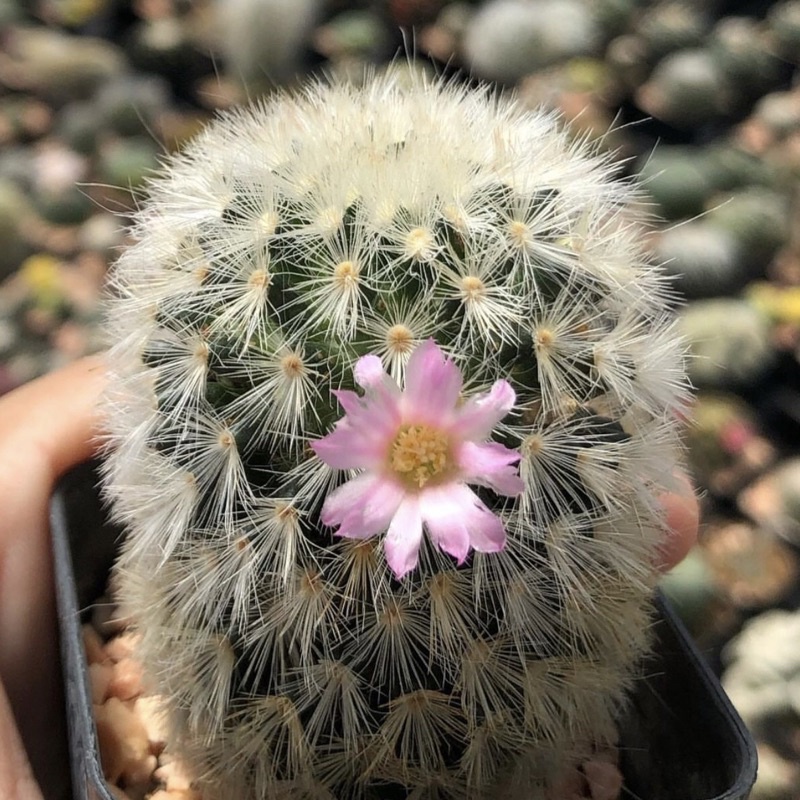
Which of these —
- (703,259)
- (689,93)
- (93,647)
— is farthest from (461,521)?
(689,93)

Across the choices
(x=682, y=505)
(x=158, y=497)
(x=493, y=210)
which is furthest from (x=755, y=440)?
(x=158, y=497)

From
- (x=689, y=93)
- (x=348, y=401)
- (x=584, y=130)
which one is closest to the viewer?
(x=348, y=401)

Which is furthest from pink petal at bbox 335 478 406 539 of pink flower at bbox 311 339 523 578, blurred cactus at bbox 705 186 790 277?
blurred cactus at bbox 705 186 790 277

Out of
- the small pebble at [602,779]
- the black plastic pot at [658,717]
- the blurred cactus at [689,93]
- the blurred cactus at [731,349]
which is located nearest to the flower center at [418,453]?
the black plastic pot at [658,717]

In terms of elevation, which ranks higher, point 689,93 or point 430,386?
point 430,386

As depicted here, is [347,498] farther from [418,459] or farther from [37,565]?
[37,565]

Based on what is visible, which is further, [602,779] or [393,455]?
[602,779]

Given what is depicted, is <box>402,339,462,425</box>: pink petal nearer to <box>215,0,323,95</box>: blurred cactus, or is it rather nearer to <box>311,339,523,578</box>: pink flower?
<box>311,339,523,578</box>: pink flower

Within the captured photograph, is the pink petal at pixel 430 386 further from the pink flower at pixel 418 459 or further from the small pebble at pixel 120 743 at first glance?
the small pebble at pixel 120 743
